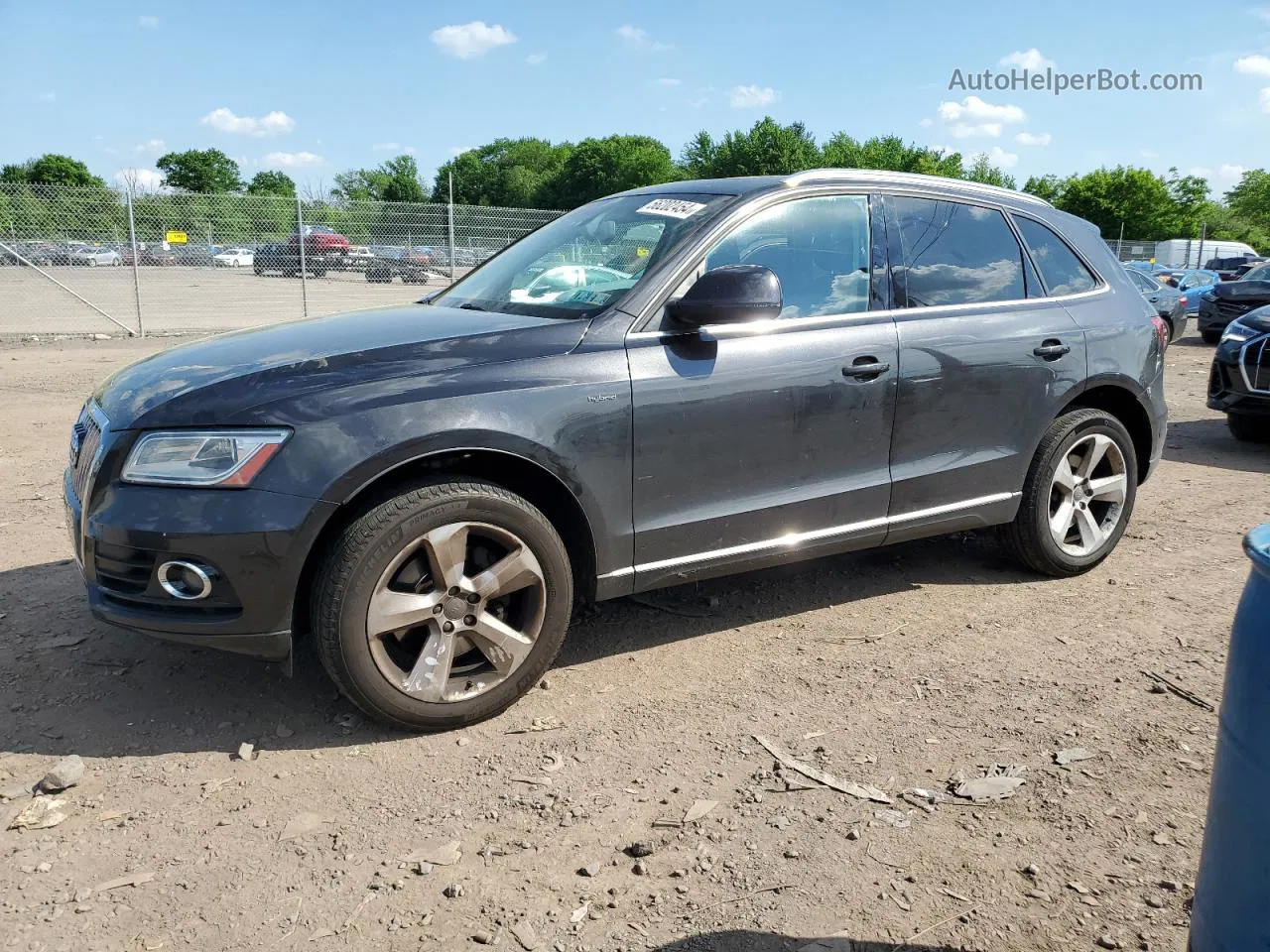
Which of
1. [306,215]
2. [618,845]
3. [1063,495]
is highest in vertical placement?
[306,215]

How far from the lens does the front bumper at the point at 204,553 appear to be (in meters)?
2.95

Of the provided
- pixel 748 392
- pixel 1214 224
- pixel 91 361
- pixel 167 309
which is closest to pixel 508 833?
pixel 748 392

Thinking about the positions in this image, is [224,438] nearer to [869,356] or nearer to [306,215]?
[869,356]

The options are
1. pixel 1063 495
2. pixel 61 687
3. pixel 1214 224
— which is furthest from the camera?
pixel 1214 224

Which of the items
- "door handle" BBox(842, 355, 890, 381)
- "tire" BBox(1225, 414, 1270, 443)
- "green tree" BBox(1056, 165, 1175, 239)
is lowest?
"tire" BBox(1225, 414, 1270, 443)

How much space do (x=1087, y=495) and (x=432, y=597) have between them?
3220 millimetres

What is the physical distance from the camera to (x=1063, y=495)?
4730 mm

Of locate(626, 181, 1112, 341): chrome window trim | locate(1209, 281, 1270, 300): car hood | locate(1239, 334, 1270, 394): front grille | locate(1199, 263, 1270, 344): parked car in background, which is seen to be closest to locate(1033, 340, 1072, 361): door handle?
locate(626, 181, 1112, 341): chrome window trim

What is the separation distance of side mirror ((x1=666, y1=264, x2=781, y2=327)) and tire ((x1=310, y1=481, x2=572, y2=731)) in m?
0.87

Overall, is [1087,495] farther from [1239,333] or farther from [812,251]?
[1239,333]

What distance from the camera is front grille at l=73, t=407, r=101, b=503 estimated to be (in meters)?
3.19

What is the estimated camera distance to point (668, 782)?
3035 millimetres

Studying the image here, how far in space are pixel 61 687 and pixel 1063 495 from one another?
4.24 meters

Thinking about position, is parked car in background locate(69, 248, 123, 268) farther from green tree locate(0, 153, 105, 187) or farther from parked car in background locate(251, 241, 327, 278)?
green tree locate(0, 153, 105, 187)
